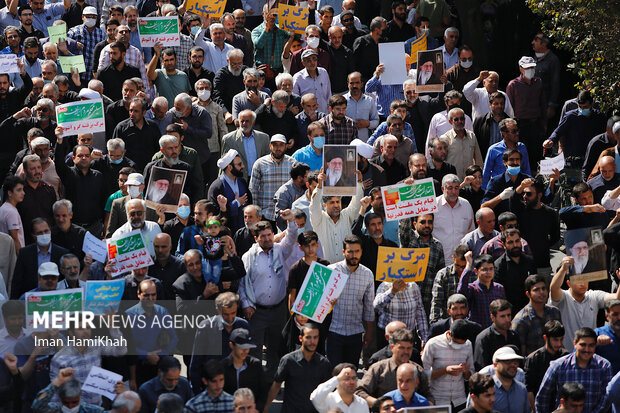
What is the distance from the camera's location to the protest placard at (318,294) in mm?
12922

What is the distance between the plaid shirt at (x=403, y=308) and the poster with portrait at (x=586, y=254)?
158cm

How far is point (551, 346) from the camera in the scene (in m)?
12.2

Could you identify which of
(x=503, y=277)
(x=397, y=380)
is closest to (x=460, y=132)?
(x=503, y=277)

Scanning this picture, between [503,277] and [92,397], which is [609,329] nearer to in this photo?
[503,277]

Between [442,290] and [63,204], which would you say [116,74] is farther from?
[442,290]

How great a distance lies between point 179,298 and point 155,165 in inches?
A: 108

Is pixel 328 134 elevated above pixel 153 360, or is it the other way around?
pixel 328 134

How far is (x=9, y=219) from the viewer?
14227 mm

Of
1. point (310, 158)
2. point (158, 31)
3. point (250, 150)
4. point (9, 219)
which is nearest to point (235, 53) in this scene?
point (158, 31)

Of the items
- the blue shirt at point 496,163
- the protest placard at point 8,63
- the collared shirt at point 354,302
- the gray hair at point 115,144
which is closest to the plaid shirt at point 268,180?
the gray hair at point 115,144

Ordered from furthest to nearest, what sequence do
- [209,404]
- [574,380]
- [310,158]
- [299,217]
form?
1. [310,158]
2. [299,217]
3. [574,380]
4. [209,404]

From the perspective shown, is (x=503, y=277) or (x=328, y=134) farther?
(x=328, y=134)

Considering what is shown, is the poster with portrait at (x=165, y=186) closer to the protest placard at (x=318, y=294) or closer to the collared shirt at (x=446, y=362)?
the protest placard at (x=318, y=294)

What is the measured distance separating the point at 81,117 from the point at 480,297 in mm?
5755
